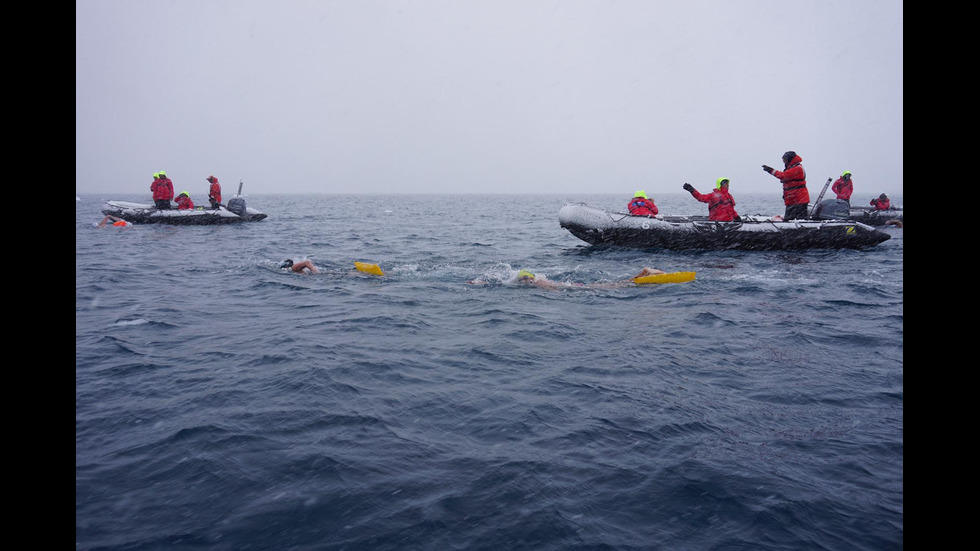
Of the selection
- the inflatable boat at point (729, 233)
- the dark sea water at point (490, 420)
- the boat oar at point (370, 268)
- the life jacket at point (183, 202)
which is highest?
the life jacket at point (183, 202)

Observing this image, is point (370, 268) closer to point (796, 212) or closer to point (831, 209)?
point (796, 212)

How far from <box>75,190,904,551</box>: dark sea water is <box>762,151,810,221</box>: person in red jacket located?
5.95 m

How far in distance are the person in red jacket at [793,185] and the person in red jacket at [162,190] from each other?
853 inches

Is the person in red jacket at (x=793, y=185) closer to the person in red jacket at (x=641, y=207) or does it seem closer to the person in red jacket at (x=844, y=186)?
the person in red jacket at (x=641, y=207)

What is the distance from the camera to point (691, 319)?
24.8 ft

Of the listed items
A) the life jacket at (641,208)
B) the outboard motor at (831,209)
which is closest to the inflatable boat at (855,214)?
the outboard motor at (831,209)

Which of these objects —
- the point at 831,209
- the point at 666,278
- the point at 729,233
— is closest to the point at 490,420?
the point at 666,278

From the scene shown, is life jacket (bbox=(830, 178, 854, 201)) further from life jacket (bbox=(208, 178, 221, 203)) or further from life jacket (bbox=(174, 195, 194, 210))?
life jacket (bbox=(174, 195, 194, 210))

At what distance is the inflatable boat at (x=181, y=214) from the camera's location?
A: 71.1 ft

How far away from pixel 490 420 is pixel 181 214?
847 inches

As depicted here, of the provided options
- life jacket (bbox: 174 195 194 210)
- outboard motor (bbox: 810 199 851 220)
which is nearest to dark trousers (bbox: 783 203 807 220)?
outboard motor (bbox: 810 199 851 220)
